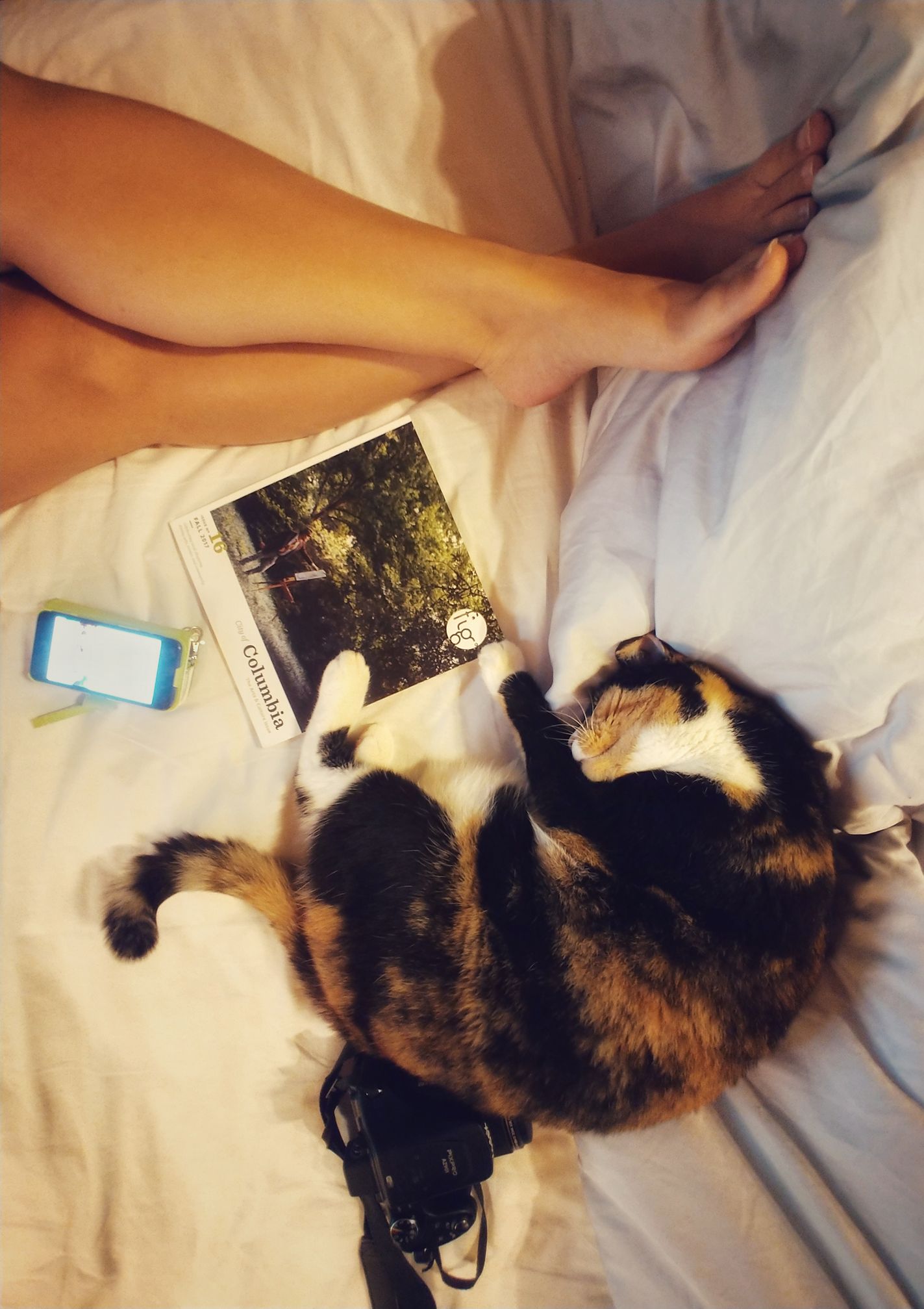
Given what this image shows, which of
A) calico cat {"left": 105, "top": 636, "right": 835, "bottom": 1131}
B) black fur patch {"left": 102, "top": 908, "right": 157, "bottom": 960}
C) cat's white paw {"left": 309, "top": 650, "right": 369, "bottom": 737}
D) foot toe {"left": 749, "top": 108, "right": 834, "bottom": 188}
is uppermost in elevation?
foot toe {"left": 749, "top": 108, "right": 834, "bottom": 188}

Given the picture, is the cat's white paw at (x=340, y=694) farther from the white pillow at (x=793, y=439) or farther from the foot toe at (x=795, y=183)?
the foot toe at (x=795, y=183)

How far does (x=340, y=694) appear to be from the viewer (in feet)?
2.74

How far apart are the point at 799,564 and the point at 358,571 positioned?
19.3 inches

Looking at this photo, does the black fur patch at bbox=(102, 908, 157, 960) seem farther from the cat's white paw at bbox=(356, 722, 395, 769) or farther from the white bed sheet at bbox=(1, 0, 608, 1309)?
the cat's white paw at bbox=(356, 722, 395, 769)

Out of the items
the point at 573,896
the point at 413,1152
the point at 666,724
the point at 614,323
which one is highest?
the point at 614,323

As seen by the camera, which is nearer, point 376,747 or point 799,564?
point 799,564

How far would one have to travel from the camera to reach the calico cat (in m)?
0.71

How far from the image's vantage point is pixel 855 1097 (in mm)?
665

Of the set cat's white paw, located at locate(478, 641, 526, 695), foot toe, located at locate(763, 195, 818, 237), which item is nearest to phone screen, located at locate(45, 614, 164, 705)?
cat's white paw, located at locate(478, 641, 526, 695)

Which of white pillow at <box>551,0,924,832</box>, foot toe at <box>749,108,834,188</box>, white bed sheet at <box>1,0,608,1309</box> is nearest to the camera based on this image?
white pillow at <box>551,0,924,832</box>

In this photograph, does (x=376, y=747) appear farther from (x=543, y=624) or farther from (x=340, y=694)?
(x=543, y=624)

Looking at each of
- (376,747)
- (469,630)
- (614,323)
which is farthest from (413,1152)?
(614,323)

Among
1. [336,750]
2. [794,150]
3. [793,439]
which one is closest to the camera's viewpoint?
[793,439]

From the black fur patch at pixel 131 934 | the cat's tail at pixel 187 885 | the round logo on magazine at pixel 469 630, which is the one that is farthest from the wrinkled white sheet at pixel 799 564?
the black fur patch at pixel 131 934
